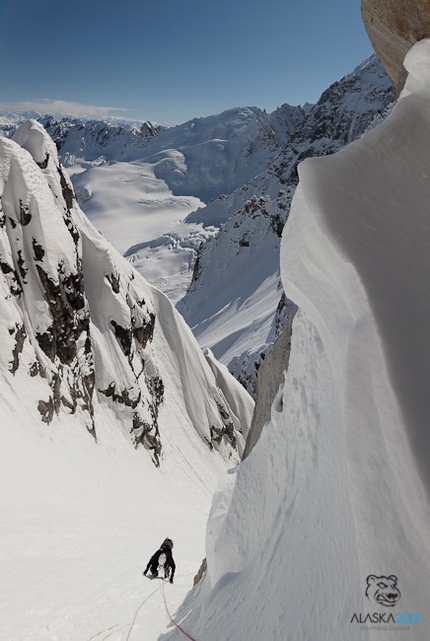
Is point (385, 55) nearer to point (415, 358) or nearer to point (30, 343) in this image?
point (415, 358)

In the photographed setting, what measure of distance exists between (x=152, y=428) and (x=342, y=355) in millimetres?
23639

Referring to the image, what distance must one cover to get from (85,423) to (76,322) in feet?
17.6

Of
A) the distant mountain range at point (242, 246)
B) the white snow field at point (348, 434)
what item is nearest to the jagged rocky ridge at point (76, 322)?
the white snow field at point (348, 434)

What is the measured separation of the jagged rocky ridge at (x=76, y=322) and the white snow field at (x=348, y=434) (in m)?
15.4

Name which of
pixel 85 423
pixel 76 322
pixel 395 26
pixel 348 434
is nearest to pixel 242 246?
pixel 76 322

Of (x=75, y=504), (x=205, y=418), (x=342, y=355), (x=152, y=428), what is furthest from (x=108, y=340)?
(x=342, y=355)

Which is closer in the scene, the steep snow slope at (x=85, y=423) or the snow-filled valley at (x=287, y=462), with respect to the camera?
the snow-filled valley at (x=287, y=462)

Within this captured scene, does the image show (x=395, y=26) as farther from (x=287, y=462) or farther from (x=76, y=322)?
(x=76, y=322)

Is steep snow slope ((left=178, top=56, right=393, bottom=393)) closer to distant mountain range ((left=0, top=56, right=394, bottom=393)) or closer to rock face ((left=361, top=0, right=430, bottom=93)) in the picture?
distant mountain range ((left=0, top=56, right=394, bottom=393))

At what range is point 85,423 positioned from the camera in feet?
68.9

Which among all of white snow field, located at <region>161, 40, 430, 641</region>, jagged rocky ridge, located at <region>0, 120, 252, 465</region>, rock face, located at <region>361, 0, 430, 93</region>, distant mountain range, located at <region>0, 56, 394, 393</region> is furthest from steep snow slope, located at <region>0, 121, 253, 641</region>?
distant mountain range, located at <region>0, 56, 394, 393</region>

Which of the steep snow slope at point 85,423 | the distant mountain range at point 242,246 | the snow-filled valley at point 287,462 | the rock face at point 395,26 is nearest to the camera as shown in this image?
the snow-filled valley at point 287,462

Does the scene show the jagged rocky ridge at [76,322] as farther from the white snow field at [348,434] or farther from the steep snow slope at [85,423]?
the white snow field at [348,434]

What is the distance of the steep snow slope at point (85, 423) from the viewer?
711cm
